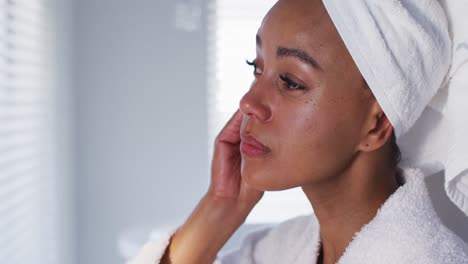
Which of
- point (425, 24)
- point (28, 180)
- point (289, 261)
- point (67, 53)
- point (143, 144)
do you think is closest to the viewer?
point (425, 24)

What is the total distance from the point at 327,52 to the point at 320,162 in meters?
0.17

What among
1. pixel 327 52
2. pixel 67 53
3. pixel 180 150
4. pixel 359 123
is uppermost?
pixel 327 52

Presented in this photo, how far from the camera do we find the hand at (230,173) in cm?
107

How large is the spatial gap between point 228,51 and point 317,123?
0.86m

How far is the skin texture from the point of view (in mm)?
807

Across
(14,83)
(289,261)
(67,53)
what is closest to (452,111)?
(289,261)

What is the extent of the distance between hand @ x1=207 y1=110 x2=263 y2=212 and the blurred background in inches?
21.6

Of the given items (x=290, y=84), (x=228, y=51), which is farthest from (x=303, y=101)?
(x=228, y=51)

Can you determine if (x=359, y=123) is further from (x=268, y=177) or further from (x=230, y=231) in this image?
(x=230, y=231)

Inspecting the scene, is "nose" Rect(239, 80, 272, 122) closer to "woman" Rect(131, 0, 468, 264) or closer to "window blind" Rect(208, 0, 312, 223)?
"woman" Rect(131, 0, 468, 264)

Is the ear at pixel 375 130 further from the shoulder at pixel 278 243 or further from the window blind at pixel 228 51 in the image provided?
the window blind at pixel 228 51

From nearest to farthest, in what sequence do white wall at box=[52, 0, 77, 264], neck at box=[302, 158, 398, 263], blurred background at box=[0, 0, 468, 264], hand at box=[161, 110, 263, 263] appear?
neck at box=[302, 158, 398, 263] < hand at box=[161, 110, 263, 263] < white wall at box=[52, 0, 77, 264] < blurred background at box=[0, 0, 468, 264]

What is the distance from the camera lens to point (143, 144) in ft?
5.30

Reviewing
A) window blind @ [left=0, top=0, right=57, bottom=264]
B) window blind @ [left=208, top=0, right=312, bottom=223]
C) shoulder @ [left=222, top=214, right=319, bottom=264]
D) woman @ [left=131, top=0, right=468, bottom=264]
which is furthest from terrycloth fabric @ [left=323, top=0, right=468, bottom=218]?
window blind @ [left=208, top=0, right=312, bottom=223]
